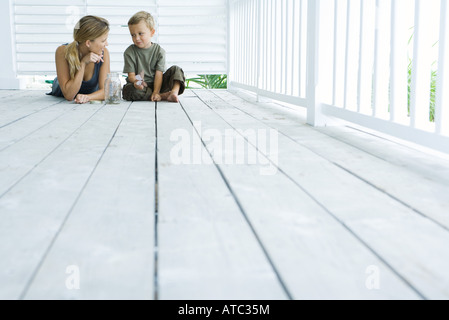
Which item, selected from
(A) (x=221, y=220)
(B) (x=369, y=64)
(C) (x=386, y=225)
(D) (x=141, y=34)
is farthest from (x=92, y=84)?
(C) (x=386, y=225)

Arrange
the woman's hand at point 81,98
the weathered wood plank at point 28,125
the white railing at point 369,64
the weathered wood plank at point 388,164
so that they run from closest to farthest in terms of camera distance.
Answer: the weathered wood plank at point 388,164
the white railing at point 369,64
the weathered wood plank at point 28,125
the woman's hand at point 81,98

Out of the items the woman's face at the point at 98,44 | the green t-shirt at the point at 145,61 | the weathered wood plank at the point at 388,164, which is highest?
the woman's face at the point at 98,44

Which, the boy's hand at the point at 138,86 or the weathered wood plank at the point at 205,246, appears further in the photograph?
the boy's hand at the point at 138,86

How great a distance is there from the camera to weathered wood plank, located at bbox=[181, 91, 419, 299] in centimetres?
74

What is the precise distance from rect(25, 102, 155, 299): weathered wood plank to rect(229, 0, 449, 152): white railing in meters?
0.79

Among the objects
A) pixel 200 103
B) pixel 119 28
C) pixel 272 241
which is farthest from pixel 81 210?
pixel 119 28

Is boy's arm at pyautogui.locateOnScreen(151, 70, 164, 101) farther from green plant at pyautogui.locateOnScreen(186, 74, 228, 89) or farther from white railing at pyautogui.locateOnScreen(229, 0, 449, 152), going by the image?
green plant at pyautogui.locateOnScreen(186, 74, 228, 89)

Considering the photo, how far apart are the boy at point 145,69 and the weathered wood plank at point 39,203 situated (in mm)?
1763

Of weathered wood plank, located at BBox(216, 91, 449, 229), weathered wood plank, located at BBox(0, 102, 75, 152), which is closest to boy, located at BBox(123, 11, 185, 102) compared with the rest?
weathered wood plank, located at BBox(0, 102, 75, 152)

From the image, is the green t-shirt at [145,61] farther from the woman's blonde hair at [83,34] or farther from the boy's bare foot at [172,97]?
the woman's blonde hair at [83,34]

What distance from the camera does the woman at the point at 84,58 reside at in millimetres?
3528

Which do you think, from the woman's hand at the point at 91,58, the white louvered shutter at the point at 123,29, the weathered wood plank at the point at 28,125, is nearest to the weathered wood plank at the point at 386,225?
the weathered wood plank at the point at 28,125

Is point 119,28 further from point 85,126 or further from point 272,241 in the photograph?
point 272,241

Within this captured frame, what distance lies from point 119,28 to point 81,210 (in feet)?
15.8
